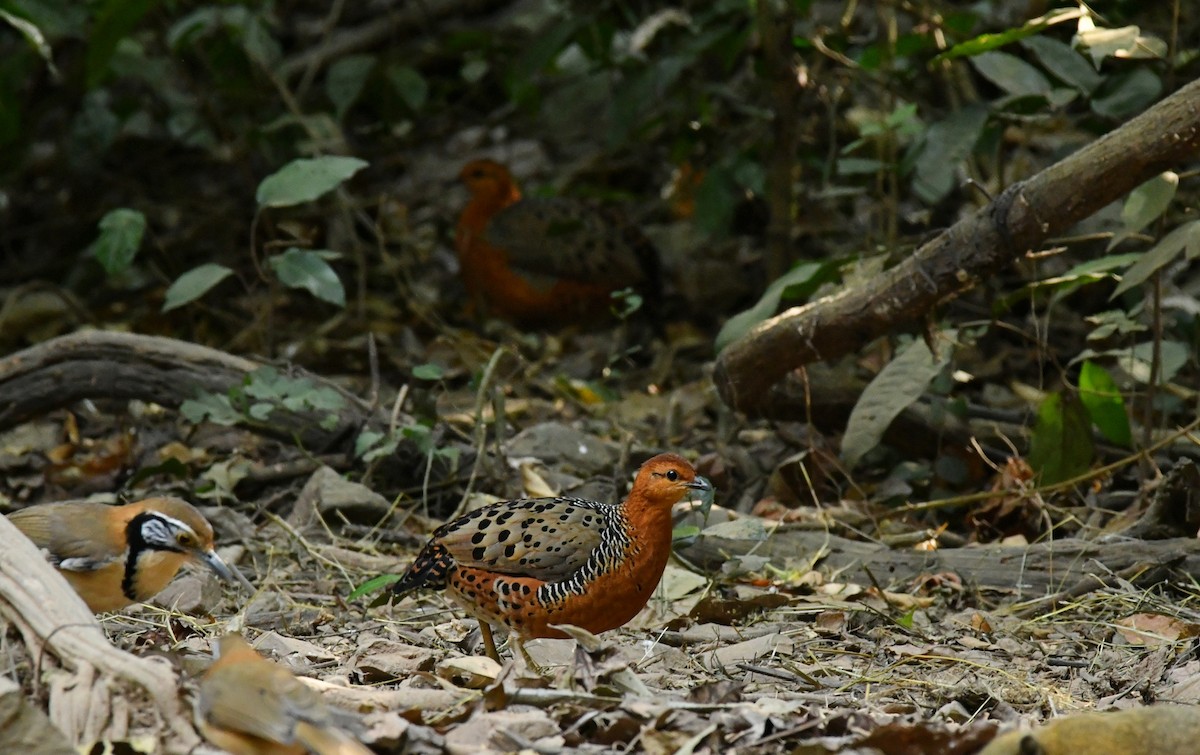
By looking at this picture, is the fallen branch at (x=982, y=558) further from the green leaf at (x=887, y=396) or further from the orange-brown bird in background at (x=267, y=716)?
the orange-brown bird in background at (x=267, y=716)

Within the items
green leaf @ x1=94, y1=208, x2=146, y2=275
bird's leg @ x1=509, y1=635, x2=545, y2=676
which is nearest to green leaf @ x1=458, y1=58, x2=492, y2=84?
green leaf @ x1=94, y1=208, x2=146, y2=275

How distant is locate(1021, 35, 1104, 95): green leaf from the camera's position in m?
5.59

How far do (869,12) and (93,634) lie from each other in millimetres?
6988

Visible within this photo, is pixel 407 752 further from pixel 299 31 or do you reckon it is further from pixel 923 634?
pixel 299 31

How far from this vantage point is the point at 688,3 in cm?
791

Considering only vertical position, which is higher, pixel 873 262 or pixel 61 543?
pixel 61 543

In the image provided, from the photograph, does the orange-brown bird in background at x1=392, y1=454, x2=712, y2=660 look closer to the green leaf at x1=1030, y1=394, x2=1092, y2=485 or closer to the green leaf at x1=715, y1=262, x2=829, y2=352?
the green leaf at x1=715, y1=262, x2=829, y2=352

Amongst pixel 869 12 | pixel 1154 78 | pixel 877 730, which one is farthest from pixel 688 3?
pixel 877 730

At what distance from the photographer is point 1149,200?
460cm

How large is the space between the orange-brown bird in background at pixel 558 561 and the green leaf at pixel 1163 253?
154 cm

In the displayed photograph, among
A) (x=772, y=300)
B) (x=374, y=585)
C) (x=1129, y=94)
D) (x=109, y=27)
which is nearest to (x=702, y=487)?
(x=374, y=585)

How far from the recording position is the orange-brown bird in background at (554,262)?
7977 mm

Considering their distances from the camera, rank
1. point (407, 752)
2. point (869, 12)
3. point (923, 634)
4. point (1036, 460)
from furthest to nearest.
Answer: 1. point (869, 12)
2. point (1036, 460)
3. point (923, 634)
4. point (407, 752)

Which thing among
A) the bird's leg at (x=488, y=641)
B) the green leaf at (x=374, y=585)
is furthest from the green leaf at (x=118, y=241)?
the bird's leg at (x=488, y=641)
